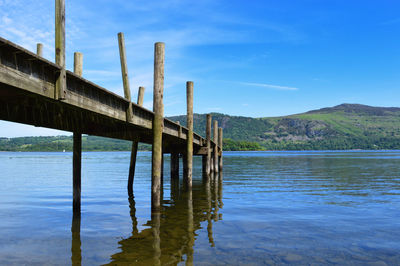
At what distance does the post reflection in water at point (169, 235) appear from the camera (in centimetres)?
745

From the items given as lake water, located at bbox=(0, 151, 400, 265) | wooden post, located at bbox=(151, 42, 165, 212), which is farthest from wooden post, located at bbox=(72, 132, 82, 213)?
wooden post, located at bbox=(151, 42, 165, 212)

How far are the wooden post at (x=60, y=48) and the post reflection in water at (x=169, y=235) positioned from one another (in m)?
A: 3.86

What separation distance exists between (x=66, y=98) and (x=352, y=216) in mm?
10768

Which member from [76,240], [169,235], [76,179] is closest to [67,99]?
[76,240]

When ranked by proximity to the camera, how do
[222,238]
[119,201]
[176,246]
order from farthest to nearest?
[119,201]
[222,238]
[176,246]

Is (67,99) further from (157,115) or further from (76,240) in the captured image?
(157,115)

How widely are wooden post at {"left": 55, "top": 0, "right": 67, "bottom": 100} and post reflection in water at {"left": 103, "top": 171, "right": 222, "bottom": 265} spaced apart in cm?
386

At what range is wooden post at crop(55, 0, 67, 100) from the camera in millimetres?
7262

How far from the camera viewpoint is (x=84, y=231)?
1005 cm

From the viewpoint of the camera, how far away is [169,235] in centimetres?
952

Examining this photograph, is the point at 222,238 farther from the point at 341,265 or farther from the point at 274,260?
the point at 341,265

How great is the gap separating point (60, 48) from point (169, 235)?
5685mm

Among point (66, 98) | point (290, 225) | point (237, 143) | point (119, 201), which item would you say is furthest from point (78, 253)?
point (237, 143)

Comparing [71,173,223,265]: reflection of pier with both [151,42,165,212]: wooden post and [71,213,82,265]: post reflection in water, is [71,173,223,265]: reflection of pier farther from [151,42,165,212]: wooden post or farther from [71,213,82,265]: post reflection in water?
[151,42,165,212]: wooden post
